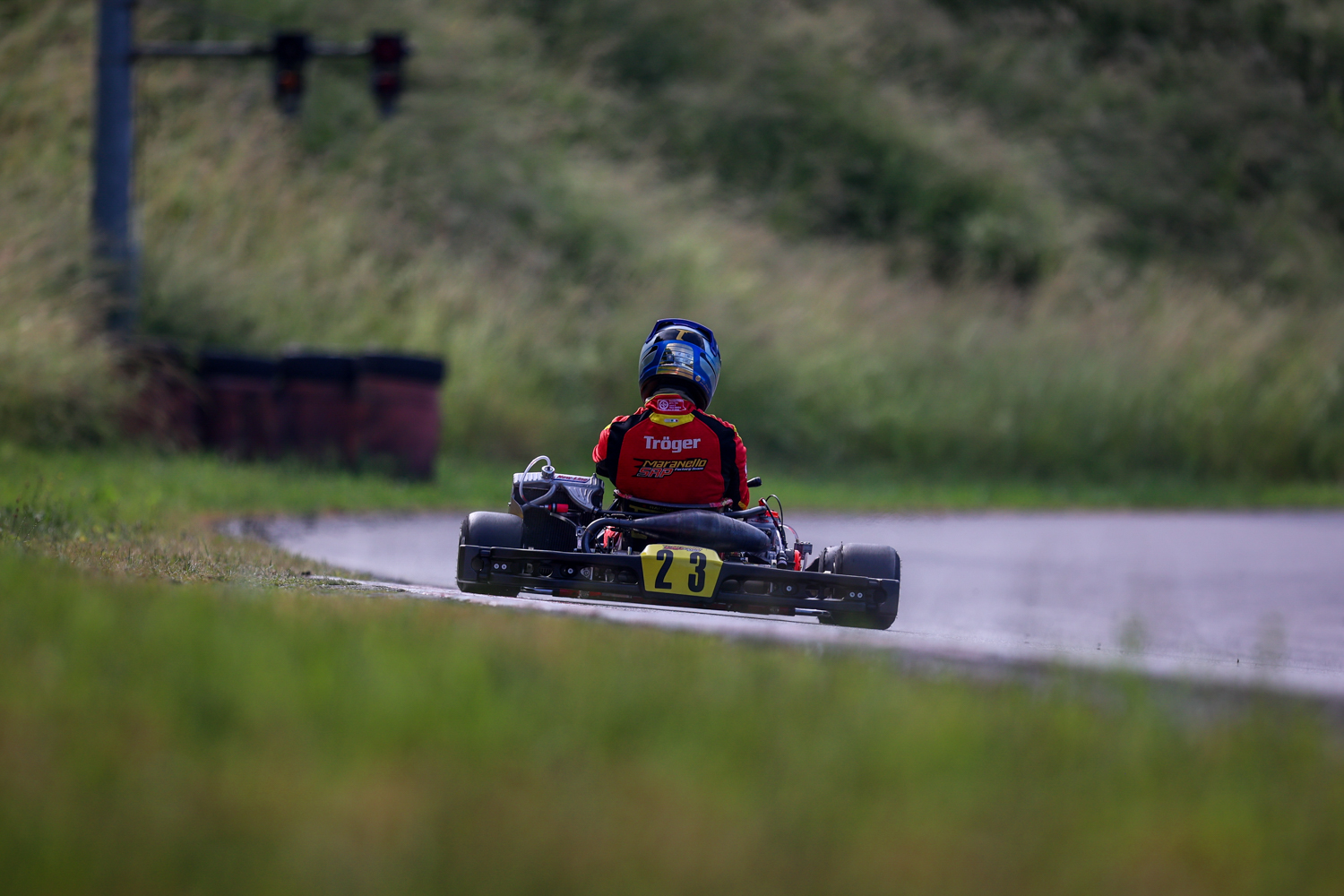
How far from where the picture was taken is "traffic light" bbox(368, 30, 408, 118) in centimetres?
1706

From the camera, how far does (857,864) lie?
8.64 ft

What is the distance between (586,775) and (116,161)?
14.0 meters

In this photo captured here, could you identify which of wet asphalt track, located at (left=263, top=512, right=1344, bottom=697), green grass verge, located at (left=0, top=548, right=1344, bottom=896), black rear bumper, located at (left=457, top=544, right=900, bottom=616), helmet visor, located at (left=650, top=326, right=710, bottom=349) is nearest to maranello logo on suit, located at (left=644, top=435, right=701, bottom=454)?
helmet visor, located at (left=650, top=326, right=710, bottom=349)

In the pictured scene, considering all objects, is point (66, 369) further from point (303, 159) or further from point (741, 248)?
point (741, 248)

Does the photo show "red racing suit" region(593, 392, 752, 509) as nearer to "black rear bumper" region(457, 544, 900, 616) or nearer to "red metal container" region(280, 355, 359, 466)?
"black rear bumper" region(457, 544, 900, 616)

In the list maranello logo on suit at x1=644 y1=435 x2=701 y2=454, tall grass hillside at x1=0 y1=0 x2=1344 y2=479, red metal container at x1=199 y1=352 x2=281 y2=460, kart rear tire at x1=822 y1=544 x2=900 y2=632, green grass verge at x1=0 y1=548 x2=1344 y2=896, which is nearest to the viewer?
green grass verge at x1=0 y1=548 x2=1344 y2=896

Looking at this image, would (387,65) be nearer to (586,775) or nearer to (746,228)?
(746,228)

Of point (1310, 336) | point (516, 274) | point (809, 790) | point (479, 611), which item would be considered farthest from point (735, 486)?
point (1310, 336)

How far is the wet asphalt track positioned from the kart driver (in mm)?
793

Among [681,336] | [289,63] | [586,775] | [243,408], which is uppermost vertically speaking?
[289,63]

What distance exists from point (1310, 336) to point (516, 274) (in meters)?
14.0

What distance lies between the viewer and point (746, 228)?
27.3 m

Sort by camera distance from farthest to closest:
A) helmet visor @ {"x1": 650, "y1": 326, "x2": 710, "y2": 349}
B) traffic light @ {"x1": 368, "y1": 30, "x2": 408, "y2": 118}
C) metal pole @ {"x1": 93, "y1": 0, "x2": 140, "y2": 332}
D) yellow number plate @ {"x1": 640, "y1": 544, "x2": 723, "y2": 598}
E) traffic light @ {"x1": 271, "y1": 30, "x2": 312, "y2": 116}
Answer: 1. traffic light @ {"x1": 368, "y1": 30, "x2": 408, "y2": 118}
2. traffic light @ {"x1": 271, "y1": 30, "x2": 312, "y2": 116}
3. metal pole @ {"x1": 93, "y1": 0, "x2": 140, "y2": 332}
4. helmet visor @ {"x1": 650, "y1": 326, "x2": 710, "y2": 349}
5. yellow number plate @ {"x1": 640, "y1": 544, "x2": 723, "y2": 598}

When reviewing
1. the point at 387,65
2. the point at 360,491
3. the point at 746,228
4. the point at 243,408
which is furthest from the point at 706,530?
the point at 746,228
